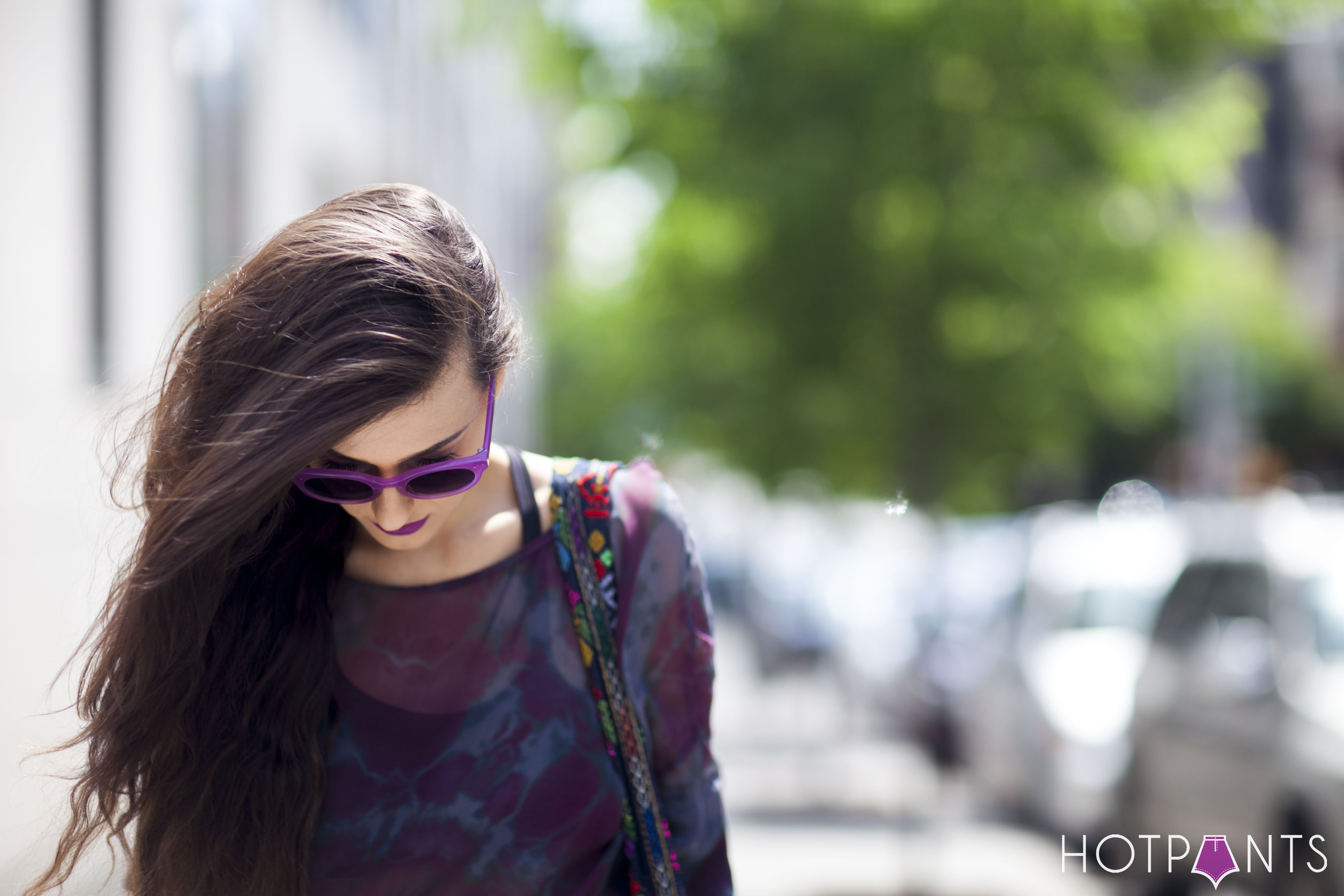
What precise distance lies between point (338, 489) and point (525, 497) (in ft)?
1.00

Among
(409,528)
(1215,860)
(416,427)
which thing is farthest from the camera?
(1215,860)

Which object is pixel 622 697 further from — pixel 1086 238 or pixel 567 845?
pixel 1086 238

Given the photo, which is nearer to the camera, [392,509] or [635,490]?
[392,509]

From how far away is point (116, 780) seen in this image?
183 cm

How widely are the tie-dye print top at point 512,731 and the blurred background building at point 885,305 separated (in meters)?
1.63

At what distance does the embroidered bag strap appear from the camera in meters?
1.90

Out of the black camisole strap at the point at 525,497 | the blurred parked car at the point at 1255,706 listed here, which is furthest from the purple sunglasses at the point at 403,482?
the blurred parked car at the point at 1255,706

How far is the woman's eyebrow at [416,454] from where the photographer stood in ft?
5.89

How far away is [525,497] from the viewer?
201 centimetres

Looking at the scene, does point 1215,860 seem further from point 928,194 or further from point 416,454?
point 416,454

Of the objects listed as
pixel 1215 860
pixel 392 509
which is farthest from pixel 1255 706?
pixel 392 509

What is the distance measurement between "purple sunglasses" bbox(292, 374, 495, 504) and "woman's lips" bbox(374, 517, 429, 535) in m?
0.05

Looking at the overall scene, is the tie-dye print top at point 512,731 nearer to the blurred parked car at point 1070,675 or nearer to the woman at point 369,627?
the woman at point 369,627

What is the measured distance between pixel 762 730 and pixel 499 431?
5855 millimetres
